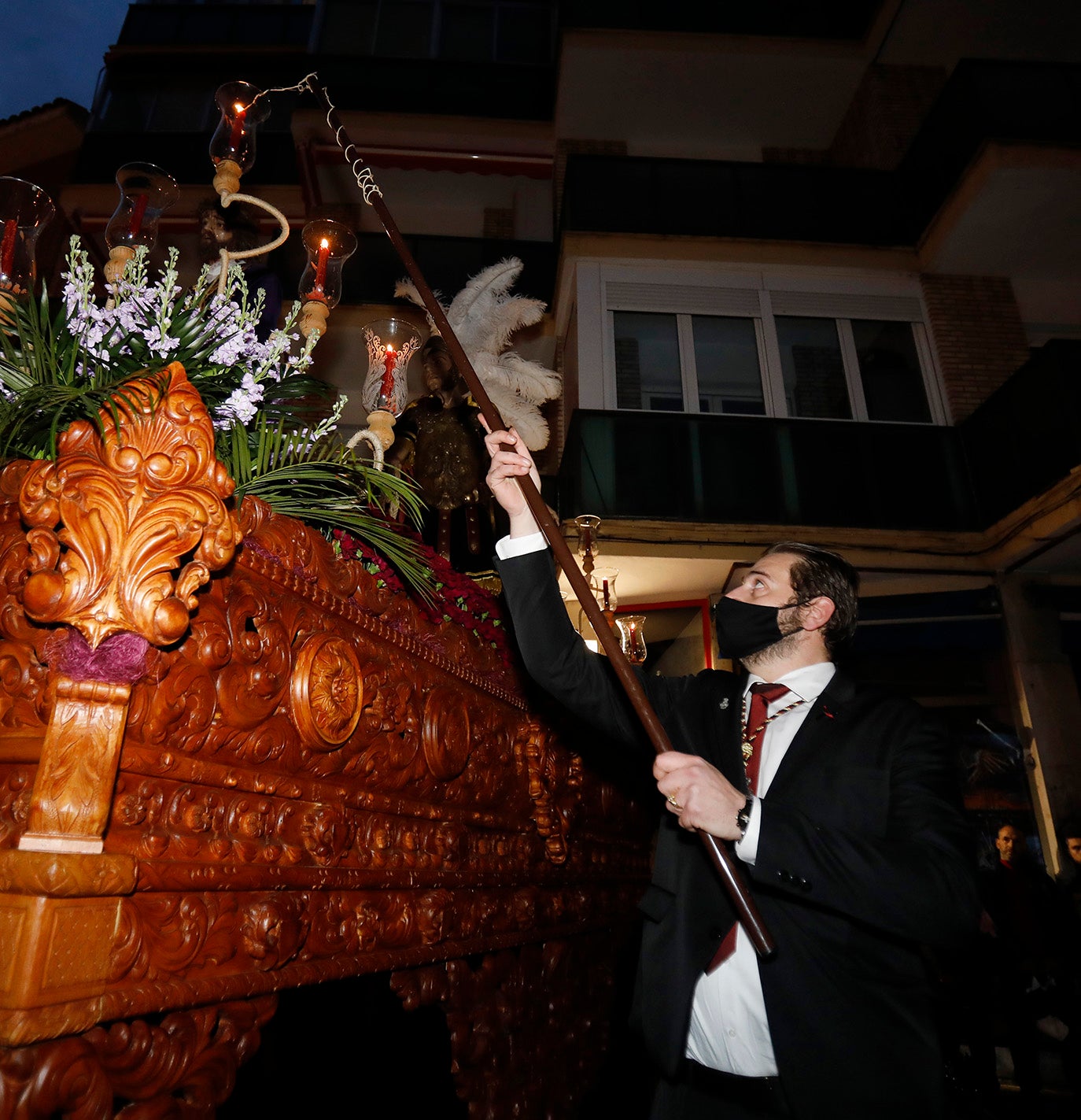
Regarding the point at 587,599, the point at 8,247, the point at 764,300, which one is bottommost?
the point at 587,599

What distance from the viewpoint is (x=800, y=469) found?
29.7 feet

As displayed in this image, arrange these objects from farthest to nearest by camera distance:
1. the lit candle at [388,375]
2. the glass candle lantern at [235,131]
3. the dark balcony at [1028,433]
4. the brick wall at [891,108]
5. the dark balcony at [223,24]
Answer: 1. the dark balcony at [223,24]
2. the brick wall at [891,108]
3. the dark balcony at [1028,433]
4. the lit candle at [388,375]
5. the glass candle lantern at [235,131]

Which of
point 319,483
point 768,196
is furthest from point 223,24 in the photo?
point 319,483

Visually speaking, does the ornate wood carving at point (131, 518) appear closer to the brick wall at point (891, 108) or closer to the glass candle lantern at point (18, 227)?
the glass candle lantern at point (18, 227)

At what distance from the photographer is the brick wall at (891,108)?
11289mm

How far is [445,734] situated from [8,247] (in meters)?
1.75

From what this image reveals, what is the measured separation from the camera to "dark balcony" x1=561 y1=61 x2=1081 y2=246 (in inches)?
408

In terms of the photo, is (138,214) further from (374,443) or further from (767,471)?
(767,471)

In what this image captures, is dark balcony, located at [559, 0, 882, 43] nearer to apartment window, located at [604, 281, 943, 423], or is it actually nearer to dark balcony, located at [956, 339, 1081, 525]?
apartment window, located at [604, 281, 943, 423]

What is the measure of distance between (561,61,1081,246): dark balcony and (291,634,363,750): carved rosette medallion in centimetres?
984

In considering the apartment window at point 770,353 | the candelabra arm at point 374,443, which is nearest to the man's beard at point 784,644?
the candelabra arm at point 374,443

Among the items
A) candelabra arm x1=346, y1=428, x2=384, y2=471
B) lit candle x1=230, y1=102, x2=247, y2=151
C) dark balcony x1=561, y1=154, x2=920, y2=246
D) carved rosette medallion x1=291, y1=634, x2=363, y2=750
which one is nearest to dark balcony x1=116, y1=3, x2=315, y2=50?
dark balcony x1=561, y1=154, x2=920, y2=246

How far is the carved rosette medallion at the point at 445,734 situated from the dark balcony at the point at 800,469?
6.74 metres

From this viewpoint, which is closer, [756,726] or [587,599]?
[587,599]
